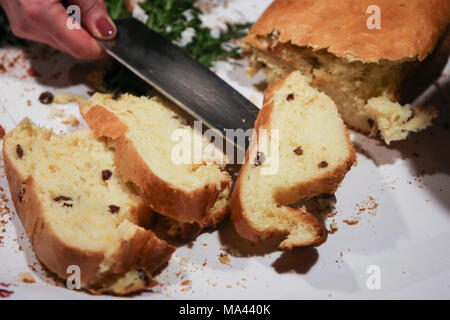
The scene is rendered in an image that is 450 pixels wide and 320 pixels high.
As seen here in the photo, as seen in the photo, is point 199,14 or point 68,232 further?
point 199,14

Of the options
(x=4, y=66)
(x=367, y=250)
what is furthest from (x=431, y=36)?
(x=4, y=66)

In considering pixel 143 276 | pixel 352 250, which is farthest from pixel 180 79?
pixel 352 250

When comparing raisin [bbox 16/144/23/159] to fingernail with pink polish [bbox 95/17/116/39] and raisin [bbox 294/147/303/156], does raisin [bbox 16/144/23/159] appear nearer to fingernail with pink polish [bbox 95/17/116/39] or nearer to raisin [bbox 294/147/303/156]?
fingernail with pink polish [bbox 95/17/116/39]

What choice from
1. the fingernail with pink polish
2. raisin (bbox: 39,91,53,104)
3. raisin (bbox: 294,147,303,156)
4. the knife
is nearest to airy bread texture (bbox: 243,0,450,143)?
the knife

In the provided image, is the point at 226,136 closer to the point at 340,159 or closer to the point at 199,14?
the point at 340,159
